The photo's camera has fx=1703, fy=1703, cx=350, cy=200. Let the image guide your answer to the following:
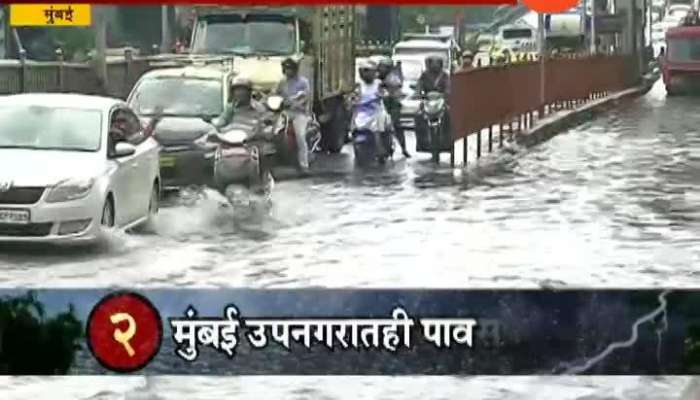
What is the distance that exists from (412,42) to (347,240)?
0.47 metres

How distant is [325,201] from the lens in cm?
390

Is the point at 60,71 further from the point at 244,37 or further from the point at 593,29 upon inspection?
the point at 593,29

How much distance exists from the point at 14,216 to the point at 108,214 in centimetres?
21

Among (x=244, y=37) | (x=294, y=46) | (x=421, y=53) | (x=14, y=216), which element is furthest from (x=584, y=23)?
(x=14, y=216)

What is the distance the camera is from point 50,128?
375 cm

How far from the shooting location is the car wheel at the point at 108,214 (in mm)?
3762

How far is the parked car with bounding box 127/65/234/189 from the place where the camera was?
147 inches

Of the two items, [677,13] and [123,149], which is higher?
[677,13]

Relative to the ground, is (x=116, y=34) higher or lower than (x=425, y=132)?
higher

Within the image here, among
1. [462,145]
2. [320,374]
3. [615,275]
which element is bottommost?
[320,374]

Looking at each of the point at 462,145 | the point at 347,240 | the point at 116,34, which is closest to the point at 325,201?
the point at 347,240

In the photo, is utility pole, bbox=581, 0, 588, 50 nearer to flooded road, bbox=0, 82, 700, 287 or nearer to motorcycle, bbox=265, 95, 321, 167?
flooded road, bbox=0, 82, 700, 287

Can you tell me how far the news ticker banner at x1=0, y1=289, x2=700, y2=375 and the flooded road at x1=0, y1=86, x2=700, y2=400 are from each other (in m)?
0.04

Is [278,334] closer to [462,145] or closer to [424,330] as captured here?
[424,330]
